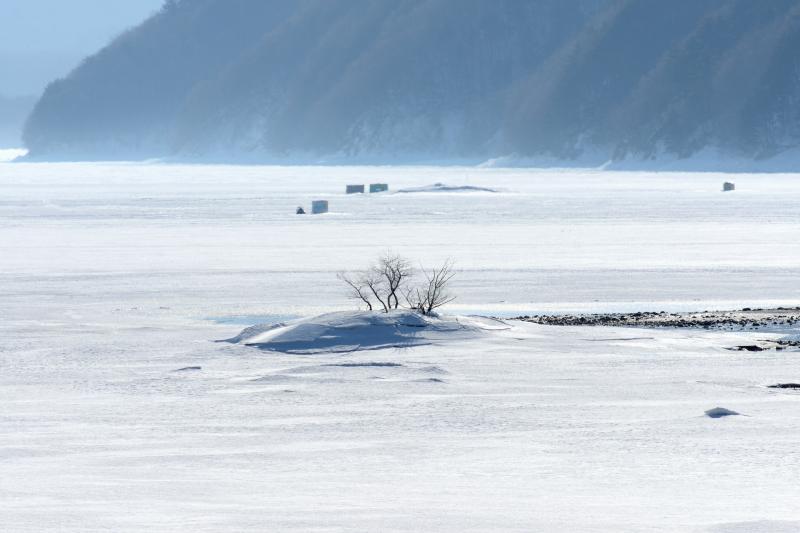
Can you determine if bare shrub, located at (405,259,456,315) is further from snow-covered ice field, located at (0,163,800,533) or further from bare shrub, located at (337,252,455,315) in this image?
snow-covered ice field, located at (0,163,800,533)

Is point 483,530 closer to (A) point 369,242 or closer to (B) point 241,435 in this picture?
(B) point 241,435

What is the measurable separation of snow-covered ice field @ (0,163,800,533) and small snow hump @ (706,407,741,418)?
0.49ft

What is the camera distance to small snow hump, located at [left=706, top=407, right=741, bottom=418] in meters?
13.4

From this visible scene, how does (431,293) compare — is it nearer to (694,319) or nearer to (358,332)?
(694,319)

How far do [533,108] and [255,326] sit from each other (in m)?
157

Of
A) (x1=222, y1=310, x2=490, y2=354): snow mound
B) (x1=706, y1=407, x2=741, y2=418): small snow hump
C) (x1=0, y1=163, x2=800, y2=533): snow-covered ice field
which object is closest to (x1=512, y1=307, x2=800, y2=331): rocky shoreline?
(x1=0, y1=163, x2=800, y2=533): snow-covered ice field

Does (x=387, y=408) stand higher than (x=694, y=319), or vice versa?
(x=694, y=319)

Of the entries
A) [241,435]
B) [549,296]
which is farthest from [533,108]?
[241,435]

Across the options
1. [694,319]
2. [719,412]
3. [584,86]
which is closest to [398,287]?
[694,319]

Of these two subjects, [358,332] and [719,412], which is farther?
[358,332]

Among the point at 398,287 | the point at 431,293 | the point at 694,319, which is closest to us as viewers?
the point at 694,319

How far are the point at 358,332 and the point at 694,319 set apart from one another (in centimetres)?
514

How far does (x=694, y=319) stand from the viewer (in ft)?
69.7

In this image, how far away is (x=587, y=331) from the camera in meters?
19.6
